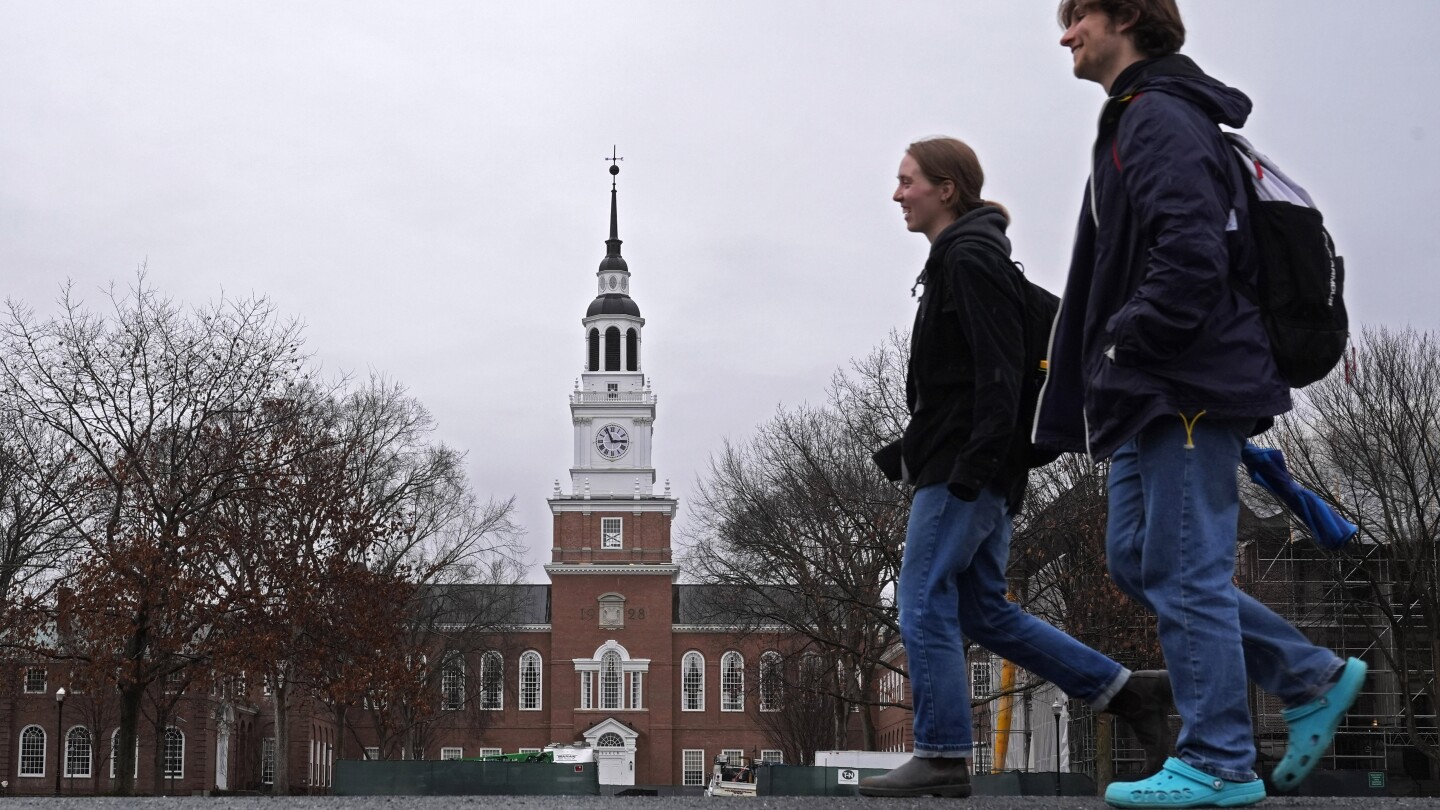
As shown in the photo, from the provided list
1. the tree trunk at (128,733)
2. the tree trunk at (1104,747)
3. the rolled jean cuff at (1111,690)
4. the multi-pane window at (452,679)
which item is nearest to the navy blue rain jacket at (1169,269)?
the rolled jean cuff at (1111,690)

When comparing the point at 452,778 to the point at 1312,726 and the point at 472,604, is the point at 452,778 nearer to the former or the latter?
the point at 1312,726

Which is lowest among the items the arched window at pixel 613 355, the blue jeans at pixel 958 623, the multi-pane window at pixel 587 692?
the multi-pane window at pixel 587 692

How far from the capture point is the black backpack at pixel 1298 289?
13.9ft

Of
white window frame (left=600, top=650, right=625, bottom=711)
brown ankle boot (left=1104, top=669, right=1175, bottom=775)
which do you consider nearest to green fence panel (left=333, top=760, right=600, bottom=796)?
brown ankle boot (left=1104, top=669, right=1175, bottom=775)

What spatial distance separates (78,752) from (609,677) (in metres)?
27.0

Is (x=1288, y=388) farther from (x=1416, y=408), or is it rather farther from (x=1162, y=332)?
(x=1416, y=408)

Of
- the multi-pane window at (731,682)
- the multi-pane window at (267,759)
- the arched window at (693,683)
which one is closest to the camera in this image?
the multi-pane window at (267,759)

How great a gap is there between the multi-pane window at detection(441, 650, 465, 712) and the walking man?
50.0 metres

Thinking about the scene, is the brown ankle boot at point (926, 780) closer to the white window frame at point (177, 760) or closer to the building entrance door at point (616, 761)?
the white window frame at point (177, 760)

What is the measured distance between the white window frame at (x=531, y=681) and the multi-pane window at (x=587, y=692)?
253cm

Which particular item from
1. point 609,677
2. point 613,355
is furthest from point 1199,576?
point 609,677

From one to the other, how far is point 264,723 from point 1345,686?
244 feet

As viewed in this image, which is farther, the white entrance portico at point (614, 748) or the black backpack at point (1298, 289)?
the white entrance portico at point (614, 748)

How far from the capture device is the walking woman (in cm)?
516
